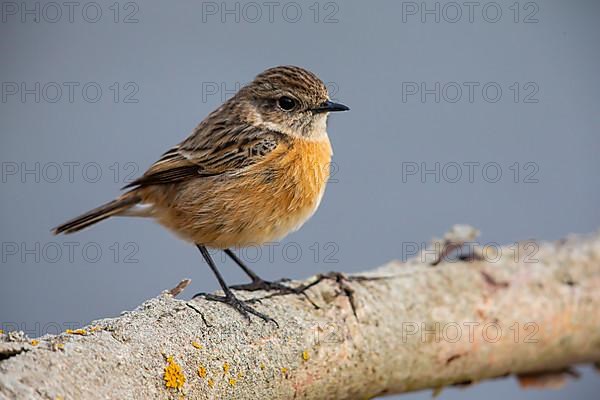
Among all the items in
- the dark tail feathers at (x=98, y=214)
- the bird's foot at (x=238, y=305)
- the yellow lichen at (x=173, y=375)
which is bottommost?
the yellow lichen at (x=173, y=375)

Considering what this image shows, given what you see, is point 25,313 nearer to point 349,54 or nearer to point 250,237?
point 250,237

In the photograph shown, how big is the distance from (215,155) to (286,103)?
595 mm

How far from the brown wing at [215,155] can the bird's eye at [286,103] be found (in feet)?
0.72

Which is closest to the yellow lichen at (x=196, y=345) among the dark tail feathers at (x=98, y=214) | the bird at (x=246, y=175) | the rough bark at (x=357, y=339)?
the rough bark at (x=357, y=339)

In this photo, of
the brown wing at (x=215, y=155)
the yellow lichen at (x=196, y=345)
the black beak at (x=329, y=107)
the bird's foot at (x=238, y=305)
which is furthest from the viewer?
the black beak at (x=329, y=107)

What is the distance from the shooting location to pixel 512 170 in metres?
8.52

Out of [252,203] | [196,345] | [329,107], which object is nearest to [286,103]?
[329,107]

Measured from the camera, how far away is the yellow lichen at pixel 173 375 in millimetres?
3004

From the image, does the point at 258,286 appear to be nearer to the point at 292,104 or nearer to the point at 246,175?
the point at 246,175

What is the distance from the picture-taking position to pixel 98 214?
493 centimetres

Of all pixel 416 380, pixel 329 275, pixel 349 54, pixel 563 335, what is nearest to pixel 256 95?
pixel 329 275

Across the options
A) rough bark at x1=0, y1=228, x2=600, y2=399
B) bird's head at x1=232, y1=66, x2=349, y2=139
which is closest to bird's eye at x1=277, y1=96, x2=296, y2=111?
bird's head at x1=232, y1=66, x2=349, y2=139

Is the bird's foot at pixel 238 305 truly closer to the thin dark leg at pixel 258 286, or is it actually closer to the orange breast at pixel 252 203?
the thin dark leg at pixel 258 286

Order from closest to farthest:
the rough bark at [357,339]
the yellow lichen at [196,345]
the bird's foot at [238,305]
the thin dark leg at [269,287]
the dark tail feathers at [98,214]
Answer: the rough bark at [357,339] < the yellow lichen at [196,345] < the bird's foot at [238,305] < the thin dark leg at [269,287] < the dark tail feathers at [98,214]
